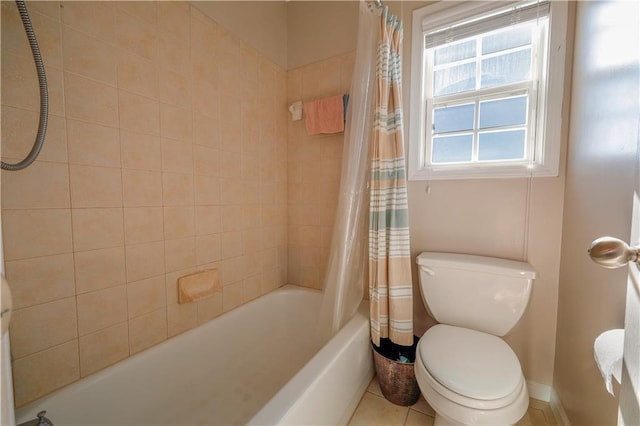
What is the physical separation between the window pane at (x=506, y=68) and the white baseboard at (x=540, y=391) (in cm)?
161

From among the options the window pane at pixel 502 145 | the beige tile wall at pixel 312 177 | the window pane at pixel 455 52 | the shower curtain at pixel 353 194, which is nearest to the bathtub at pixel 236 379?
the shower curtain at pixel 353 194

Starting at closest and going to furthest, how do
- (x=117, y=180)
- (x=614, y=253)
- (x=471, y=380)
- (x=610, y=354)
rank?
1. (x=614, y=253)
2. (x=610, y=354)
3. (x=471, y=380)
4. (x=117, y=180)

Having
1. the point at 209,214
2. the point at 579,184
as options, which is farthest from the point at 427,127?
the point at 209,214

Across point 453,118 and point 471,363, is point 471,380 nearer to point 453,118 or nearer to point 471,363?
point 471,363

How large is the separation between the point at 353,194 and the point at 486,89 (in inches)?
37.6

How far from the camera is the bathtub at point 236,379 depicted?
35.4 inches

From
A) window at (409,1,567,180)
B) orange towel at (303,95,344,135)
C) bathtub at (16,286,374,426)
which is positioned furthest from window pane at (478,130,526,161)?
bathtub at (16,286,374,426)

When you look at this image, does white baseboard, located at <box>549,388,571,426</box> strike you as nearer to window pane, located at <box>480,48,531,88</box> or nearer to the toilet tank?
the toilet tank

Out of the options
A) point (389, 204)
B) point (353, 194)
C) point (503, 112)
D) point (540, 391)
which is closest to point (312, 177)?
point (353, 194)

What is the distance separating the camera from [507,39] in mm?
1369

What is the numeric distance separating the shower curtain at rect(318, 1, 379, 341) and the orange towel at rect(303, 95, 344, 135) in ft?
1.03

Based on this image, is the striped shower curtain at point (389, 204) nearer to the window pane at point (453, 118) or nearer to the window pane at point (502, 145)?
the window pane at point (453, 118)

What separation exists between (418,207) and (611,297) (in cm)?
87

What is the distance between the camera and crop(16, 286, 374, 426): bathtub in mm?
900
